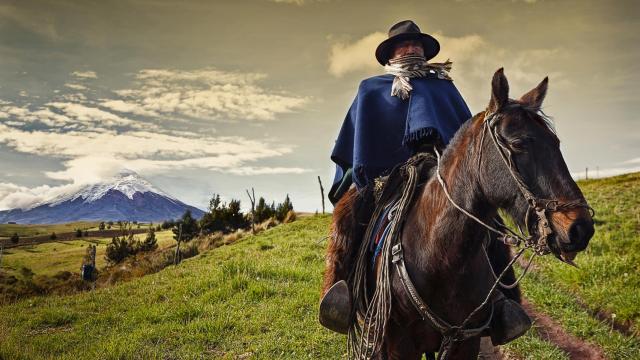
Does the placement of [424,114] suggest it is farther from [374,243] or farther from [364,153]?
[374,243]

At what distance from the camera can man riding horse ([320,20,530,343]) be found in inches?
137

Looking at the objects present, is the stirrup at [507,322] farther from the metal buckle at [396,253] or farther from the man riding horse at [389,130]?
the metal buckle at [396,253]

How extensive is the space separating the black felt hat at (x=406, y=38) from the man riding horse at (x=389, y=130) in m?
0.32

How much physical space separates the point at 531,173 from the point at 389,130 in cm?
168

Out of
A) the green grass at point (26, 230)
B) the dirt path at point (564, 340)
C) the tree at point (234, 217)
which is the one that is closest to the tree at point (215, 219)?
the tree at point (234, 217)

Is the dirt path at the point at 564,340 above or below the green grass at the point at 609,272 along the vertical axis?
below

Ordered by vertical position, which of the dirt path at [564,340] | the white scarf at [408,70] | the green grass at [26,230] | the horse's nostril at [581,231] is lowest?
the dirt path at [564,340]

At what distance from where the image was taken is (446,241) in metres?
2.88

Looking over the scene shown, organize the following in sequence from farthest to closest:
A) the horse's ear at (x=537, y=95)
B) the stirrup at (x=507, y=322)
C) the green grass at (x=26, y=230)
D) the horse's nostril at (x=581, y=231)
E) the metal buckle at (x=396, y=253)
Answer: the green grass at (x=26, y=230), the stirrup at (x=507, y=322), the metal buckle at (x=396, y=253), the horse's ear at (x=537, y=95), the horse's nostril at (x=581, y=231)

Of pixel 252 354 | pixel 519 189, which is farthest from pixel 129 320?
pixel 519 189

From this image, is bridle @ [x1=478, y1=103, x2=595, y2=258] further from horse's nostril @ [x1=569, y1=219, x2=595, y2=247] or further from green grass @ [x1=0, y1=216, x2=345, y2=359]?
green grass @ [x1=0, y1=216, x2=345, y2=359]

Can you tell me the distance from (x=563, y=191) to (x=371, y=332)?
1.84 meters

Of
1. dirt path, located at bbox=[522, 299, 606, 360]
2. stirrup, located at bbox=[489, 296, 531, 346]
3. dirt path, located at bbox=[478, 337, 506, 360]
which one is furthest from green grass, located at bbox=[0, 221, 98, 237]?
stirrup, located at bbox=[489, 296, 531, 346]

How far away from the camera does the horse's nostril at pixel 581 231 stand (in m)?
2.09
